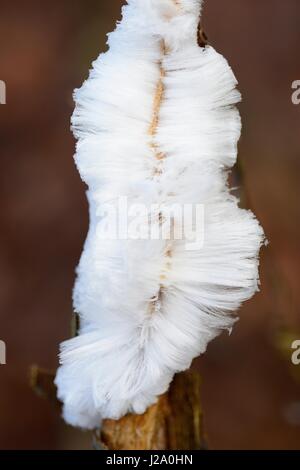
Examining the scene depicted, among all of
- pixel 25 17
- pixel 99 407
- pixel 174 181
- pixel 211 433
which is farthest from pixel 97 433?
pixel 25 17

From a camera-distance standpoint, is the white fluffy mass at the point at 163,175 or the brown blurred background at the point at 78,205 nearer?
the white fluffy mass at the point at 163,175

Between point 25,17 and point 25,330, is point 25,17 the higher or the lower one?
the higher one

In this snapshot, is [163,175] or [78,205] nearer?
[163,175]

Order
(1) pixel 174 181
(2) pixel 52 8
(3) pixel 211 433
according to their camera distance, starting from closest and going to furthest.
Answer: (1) pixel 174 181
(3) pixel 211 433
(2) pixel 52 8

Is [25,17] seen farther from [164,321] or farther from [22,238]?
[164,321]
